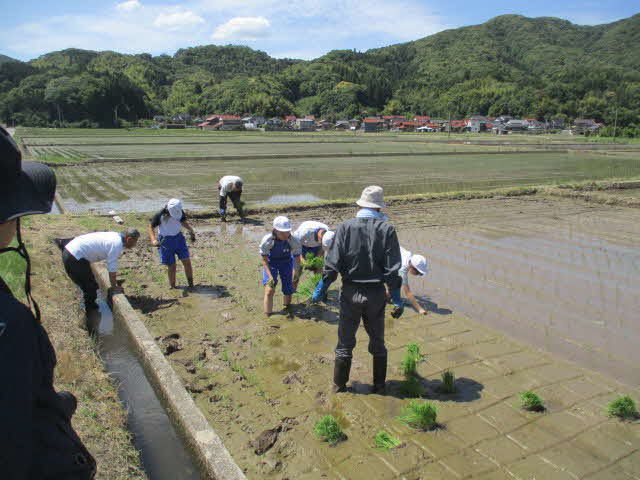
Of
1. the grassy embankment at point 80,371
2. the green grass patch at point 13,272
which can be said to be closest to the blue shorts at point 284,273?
the grassy embankment at point 80,371

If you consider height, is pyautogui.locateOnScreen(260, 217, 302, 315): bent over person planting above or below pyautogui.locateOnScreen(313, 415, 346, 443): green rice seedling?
above

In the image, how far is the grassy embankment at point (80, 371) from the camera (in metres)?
3.16

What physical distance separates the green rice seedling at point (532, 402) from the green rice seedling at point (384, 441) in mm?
1218

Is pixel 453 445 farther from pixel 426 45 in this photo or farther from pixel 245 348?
pixel 426 45

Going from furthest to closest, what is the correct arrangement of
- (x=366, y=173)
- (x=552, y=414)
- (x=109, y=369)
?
(x=366, y=173)
(x=109, y=369)
(x=552, y=414)

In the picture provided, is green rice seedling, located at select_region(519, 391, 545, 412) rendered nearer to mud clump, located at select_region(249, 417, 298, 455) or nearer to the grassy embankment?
mud clump, located at select_region(249, 417, 298, 455)

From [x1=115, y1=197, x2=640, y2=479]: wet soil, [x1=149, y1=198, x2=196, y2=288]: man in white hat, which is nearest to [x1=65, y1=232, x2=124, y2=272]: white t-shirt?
[x1=149, y1=198, x2=196, y2=288]: man in white hat

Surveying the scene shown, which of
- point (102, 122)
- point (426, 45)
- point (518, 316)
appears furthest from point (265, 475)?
point (426, 45)

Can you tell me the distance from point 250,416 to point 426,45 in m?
202

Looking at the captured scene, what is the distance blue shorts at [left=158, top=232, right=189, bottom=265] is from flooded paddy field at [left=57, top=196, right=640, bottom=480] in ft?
1.60

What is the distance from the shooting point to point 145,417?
403 centimetres

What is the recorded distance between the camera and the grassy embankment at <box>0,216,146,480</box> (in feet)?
10.4

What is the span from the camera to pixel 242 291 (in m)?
6.62

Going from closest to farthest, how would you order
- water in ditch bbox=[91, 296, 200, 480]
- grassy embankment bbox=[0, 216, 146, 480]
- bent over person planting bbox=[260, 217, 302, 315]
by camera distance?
grassy embankment bbox=[0, 216, 146, 480]
water in ditch bbox=[91, 296, 200, 480]
bent over person planting bbox=[260, 217, 302, 315]
